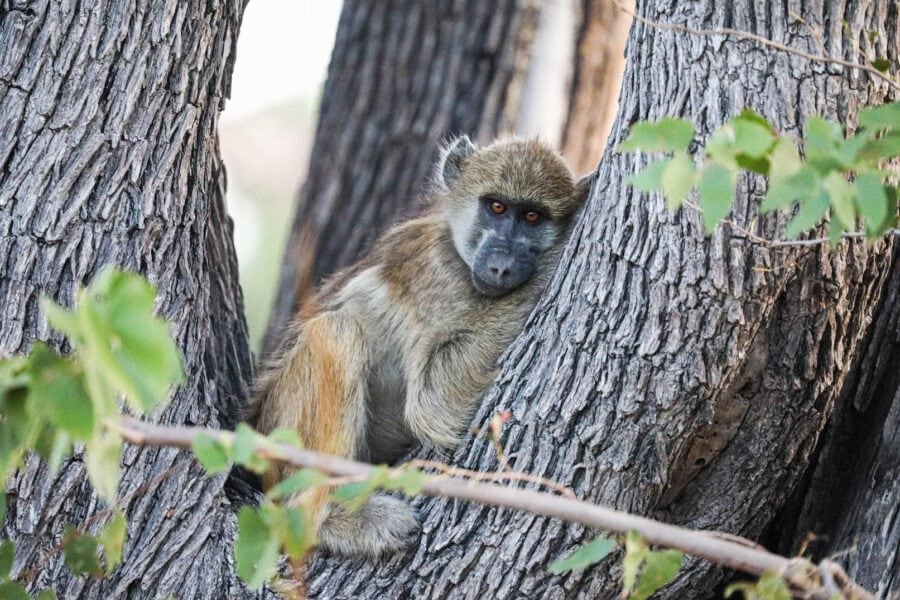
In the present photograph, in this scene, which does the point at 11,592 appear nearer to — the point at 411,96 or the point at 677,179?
the point at 677,179

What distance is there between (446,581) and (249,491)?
1180 mm

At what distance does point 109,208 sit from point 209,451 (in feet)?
7.24

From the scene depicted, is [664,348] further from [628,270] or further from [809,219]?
[809,219]

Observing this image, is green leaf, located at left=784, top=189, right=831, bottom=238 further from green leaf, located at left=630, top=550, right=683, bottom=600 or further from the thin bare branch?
Answer: the thin bare branch

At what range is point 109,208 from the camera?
4258 mm

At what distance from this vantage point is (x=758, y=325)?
372cm

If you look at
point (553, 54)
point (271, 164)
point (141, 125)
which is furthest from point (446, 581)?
point (271, 164)

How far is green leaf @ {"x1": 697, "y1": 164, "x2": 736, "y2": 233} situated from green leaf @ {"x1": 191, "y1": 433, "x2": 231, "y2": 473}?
116 cm

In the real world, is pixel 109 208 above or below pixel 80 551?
above

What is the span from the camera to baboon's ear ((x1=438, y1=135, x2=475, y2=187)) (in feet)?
19.2

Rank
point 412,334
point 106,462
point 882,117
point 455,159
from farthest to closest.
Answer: point 455,159
point 412,334
point 882,117
point 106,462

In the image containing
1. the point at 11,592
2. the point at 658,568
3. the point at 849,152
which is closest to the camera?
the point at 849,152

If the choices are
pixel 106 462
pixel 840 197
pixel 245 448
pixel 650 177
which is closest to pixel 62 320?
pixel 106 462

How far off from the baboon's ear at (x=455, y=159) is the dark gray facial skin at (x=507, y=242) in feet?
1.34
